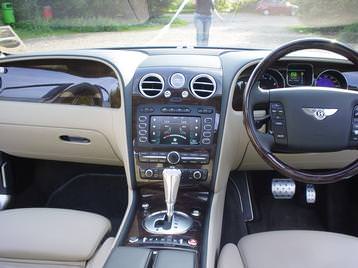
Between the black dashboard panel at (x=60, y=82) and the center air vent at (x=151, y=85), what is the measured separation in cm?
20

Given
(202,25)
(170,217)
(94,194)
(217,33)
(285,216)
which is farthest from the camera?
(202,25)

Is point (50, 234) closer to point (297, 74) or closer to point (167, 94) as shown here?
point (167, 94)

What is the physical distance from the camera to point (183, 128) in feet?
6.59

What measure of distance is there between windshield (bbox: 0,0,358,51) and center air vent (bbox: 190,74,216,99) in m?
0.35

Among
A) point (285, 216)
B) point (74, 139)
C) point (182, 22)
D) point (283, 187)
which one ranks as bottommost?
point (285, 216)

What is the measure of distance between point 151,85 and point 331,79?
796 millimetres

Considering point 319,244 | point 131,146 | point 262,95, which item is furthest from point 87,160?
point 319,244

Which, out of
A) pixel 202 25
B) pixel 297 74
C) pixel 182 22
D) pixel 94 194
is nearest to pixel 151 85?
pixel 297 74

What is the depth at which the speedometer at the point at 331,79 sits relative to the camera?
2119mm

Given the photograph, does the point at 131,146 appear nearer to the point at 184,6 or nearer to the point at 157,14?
the point at 184,6

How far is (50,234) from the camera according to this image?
5.58 feet

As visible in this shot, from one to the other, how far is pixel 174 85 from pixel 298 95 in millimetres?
543

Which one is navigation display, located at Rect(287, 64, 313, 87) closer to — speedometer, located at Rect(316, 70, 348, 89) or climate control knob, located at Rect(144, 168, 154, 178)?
speedometer, located at Rect(316, 70, 348, 89)

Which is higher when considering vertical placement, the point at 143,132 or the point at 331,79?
the point at 331,79
